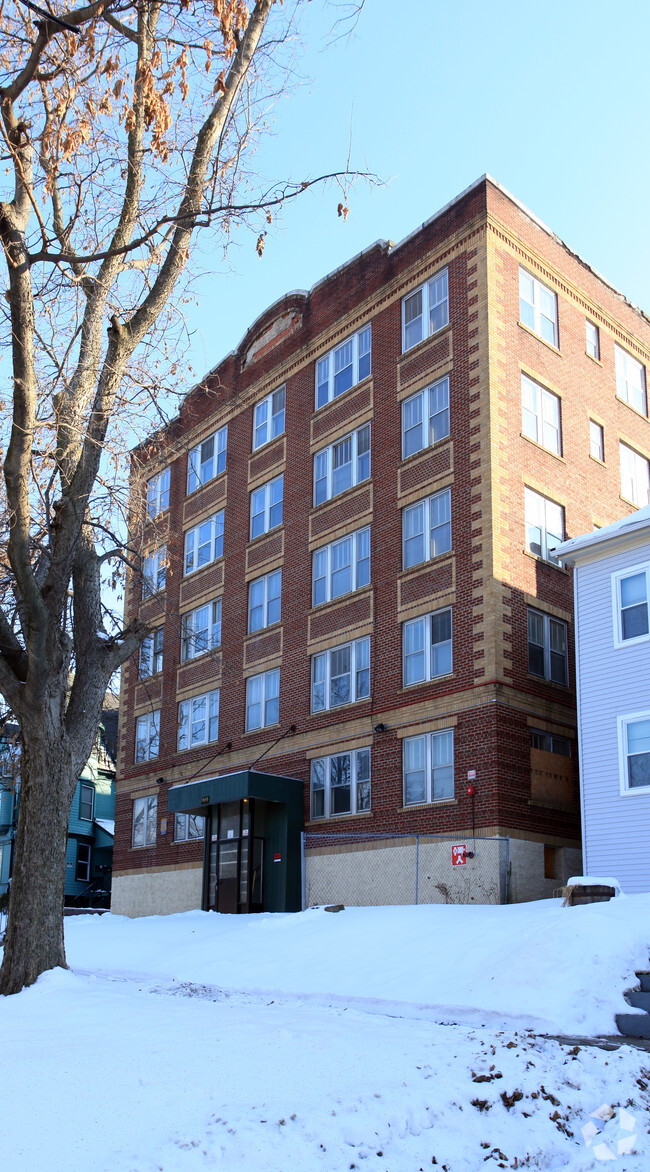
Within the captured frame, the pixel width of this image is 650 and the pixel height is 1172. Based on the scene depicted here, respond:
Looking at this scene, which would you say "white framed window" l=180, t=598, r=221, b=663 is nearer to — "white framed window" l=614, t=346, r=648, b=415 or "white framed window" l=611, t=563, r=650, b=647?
"white framed window" l=614, t=346, r=648, b=415

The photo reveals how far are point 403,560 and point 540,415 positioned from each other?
4.76m

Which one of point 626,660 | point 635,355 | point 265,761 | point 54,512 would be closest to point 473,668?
point 626,660

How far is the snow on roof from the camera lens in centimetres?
1953

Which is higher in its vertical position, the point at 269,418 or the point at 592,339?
the point at 592,339

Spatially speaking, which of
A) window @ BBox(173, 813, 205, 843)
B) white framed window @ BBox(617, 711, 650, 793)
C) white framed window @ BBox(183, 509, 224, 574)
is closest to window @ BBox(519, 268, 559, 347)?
white framed window @ BBox(617, 711, 650, 793)

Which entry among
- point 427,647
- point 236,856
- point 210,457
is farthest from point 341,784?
Result: point 210,457

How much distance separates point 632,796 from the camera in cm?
1898

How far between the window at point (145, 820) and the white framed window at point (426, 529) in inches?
532

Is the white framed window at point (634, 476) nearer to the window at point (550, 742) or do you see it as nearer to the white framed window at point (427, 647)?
the white framed window at point (427, 647)

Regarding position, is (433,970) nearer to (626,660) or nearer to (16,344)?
(626,660)

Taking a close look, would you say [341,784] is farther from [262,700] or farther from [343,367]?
[343,367]

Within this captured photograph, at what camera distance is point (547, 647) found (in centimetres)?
2369

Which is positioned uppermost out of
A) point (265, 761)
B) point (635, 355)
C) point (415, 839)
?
point (635, 355)

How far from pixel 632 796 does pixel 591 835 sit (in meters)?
1.16
